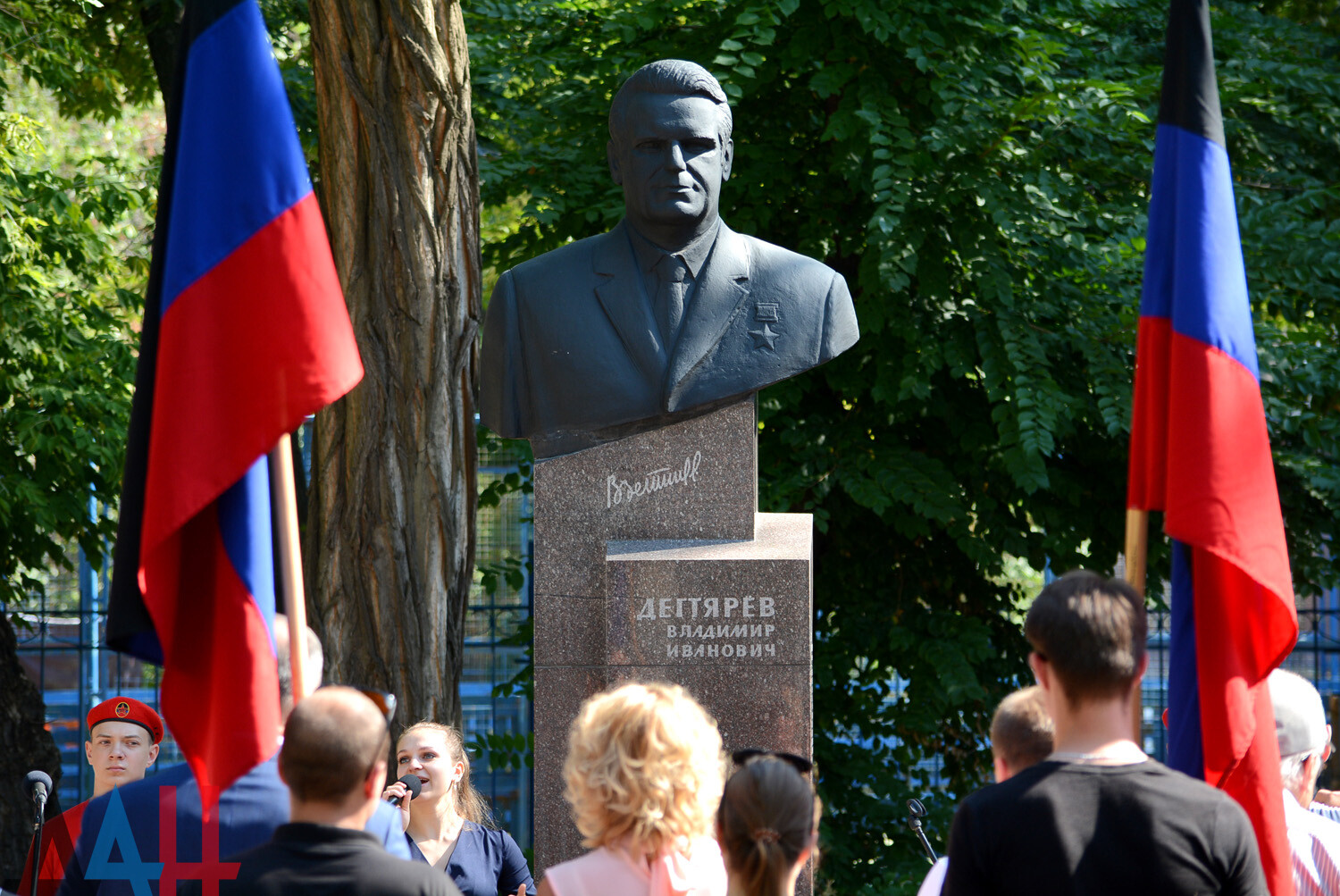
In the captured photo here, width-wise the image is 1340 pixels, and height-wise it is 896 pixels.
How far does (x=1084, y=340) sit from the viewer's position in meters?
6.62

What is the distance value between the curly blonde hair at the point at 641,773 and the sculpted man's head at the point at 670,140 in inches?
88.7

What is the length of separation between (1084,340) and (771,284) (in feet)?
8.20

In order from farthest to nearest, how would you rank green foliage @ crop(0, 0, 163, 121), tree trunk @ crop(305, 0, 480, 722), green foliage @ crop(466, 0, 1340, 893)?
1. green foliage @ crop(0, 0, 163, 121)
2. green foliage @ crop(466, 0, 1340, 893)
3. tree trunk @ crop(305, 0, 480, 722)

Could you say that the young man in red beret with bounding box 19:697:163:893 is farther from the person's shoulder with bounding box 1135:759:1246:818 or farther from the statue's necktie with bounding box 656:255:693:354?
the person's shoulder with bounding box 1135:759:1246:818

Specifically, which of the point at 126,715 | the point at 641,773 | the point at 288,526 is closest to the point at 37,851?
the point at 126,715

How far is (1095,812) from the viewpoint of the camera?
227 centimetres

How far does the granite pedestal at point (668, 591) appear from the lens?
4453mm

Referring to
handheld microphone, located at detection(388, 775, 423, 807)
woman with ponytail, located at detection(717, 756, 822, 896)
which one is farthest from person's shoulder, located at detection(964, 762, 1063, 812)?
handheld microphone, located at detection(388, 775, 423, 807)

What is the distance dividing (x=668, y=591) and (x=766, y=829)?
2.10 metres

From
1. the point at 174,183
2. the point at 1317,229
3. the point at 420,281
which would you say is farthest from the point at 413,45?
the point at 1317,229

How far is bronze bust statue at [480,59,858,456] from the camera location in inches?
178

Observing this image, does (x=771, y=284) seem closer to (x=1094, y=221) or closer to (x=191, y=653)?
(x=191, y=653)

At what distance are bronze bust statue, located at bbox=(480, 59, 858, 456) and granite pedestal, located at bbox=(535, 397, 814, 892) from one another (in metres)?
0.13

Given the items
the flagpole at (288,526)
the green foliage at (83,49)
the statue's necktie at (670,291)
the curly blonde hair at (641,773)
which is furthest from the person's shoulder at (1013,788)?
the green foliage at (83,49)
